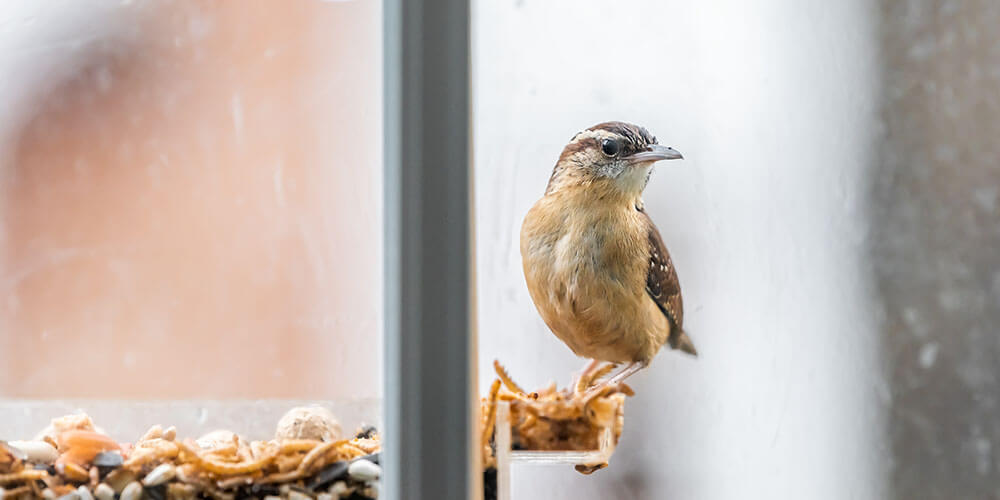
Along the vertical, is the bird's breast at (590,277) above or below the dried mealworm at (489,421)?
above

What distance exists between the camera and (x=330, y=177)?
584 millimetres

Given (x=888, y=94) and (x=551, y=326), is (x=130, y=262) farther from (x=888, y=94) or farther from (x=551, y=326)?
(x=888, y=94)

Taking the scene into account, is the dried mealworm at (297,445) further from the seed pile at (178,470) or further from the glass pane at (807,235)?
the glass pane at (807,235)

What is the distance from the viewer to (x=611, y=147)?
0.63m

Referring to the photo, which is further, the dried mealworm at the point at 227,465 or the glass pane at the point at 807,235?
the glass pane at the point at 807,235

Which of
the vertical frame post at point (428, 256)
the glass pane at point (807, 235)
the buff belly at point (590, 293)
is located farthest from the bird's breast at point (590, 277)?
the glass pane at point (807, 235)

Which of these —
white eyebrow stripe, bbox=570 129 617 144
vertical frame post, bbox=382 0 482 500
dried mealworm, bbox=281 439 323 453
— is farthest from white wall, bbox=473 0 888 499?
dried mealworm, bbox=281 439 323 453

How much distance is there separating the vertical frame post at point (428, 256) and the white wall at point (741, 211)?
10.6 inches

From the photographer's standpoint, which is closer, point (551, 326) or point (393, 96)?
point (393, 96)

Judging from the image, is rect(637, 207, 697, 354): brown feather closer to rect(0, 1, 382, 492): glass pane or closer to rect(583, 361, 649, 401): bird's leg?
rect(583, 361, 649, 401): bird's leg

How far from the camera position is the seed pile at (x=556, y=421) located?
568 millimetres

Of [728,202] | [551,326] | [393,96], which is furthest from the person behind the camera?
[728,202]

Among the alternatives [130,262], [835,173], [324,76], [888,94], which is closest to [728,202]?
[835,173]

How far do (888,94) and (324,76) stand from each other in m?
0.68
